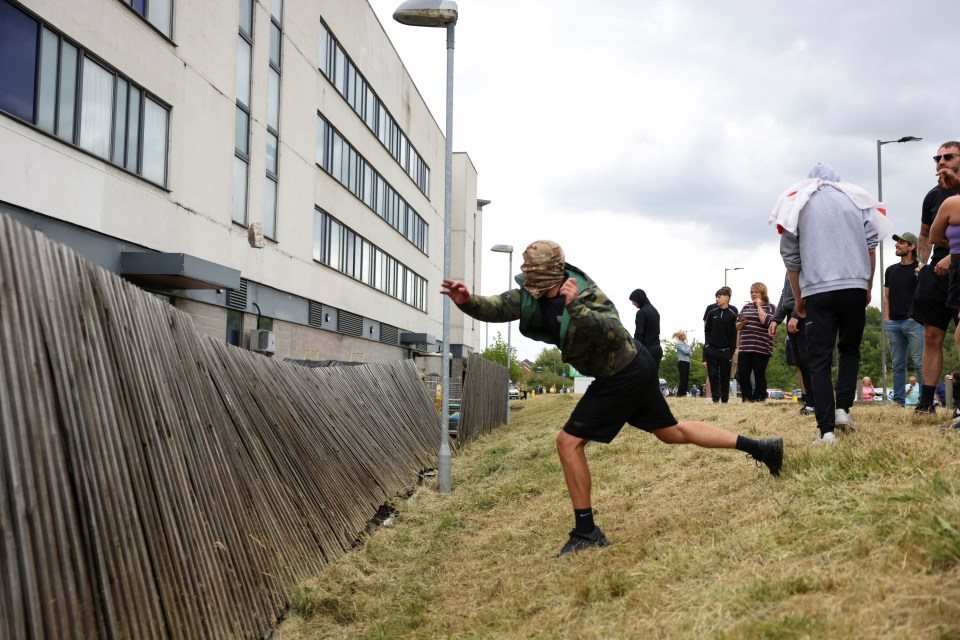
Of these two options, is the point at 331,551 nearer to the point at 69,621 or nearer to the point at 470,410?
the point at 69,621

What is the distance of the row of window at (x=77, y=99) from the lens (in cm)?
1159

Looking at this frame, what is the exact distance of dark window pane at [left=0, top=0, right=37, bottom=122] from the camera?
37.3 ft

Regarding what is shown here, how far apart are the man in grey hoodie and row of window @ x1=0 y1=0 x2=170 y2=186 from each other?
10533 millimetres

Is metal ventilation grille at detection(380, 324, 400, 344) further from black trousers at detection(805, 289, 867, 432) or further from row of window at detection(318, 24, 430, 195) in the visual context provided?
black trousers at detection(805, 289, 867, 432)

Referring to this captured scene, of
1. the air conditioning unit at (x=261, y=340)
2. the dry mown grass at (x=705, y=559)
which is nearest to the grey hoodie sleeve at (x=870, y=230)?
the dry mown grass at (x=705, y=559)

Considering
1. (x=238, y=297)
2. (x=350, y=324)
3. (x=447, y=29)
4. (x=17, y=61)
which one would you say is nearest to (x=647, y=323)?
(x=447, y=29)

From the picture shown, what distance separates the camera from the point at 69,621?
2.94 meters

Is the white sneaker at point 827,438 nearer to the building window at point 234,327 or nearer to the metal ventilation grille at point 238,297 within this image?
the metal ventilation grille at point 238,297

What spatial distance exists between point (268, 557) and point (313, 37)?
70.7 ft

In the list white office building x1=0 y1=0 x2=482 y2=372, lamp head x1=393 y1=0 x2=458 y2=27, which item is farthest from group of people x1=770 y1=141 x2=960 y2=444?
white office building x1=0 y1=0 x2=482 y2=372

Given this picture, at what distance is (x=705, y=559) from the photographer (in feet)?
13.0

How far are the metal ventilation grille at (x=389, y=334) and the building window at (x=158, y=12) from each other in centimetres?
1853

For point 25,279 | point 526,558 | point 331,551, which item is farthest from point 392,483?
point 25,279

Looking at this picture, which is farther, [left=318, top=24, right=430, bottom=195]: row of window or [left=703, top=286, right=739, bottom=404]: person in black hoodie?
[left=318, top=24, right=430, bottom=195]: row of window
